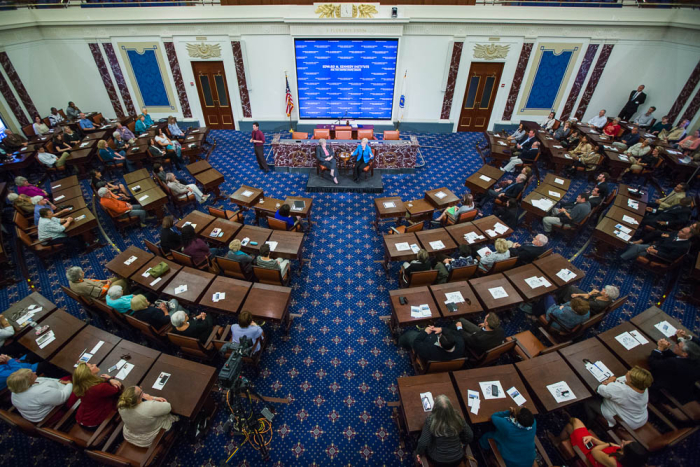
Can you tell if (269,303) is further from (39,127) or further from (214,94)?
(39,127)

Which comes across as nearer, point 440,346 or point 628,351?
point 440,346

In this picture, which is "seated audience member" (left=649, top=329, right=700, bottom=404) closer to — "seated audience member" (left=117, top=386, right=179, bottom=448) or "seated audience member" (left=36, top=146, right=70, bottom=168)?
"seated audience member" (left=117, top=386, right=179, bottom=448)

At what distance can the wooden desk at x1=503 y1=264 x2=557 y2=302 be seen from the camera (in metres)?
5.07

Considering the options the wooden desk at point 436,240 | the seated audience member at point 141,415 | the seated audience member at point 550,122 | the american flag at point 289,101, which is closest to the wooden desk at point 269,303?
the seated audience member at point 141,415

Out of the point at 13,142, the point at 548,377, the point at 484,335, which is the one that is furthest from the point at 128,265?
the point at 13,142

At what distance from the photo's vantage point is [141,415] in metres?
3.39

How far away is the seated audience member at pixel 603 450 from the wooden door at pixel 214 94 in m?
13.9

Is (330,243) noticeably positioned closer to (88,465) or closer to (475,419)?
(475,419)

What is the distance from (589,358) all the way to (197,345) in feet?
17.8

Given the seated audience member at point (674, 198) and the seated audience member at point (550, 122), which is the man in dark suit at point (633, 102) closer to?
the seated audience member at point (550, 122)

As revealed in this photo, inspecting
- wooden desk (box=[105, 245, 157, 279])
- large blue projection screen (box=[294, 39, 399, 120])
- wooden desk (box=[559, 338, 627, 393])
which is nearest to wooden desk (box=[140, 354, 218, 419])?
wooden desk (box=[105, 245, 157, 279])

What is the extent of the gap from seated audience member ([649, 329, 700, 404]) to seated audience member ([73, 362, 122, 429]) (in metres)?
6.76

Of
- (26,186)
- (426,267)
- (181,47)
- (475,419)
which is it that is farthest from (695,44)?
(26,186)

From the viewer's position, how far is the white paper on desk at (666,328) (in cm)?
445
